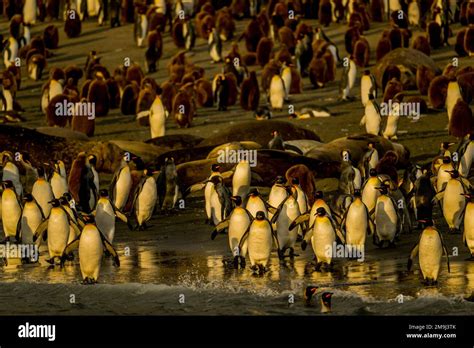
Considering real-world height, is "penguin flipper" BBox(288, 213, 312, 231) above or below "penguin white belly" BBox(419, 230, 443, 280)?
above

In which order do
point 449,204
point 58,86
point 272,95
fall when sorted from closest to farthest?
point 449,204 < point 272,95 < point 58,86

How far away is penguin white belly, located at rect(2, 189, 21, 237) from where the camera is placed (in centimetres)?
1889

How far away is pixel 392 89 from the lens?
2738 cm

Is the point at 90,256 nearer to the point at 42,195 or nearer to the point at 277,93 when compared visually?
the point at 42,195

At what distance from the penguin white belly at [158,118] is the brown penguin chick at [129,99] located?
2783 mm

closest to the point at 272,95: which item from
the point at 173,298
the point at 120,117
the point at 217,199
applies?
the point at 120,117

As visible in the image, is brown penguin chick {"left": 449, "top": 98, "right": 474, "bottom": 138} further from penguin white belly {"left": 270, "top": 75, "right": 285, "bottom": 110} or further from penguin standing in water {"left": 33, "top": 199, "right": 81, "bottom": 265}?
penguin standing in water {"left": 33, "top": 199, "right": 81, "bottom": 265}

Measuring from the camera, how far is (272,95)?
1132 inches

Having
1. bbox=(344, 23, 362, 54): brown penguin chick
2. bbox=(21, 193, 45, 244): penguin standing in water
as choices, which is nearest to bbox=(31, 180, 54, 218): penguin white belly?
bbox=(21, 193, 45, 244): penguin standing in water

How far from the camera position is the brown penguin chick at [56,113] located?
28281 mm

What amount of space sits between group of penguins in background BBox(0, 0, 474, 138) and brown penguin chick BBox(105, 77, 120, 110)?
0.7 inches
